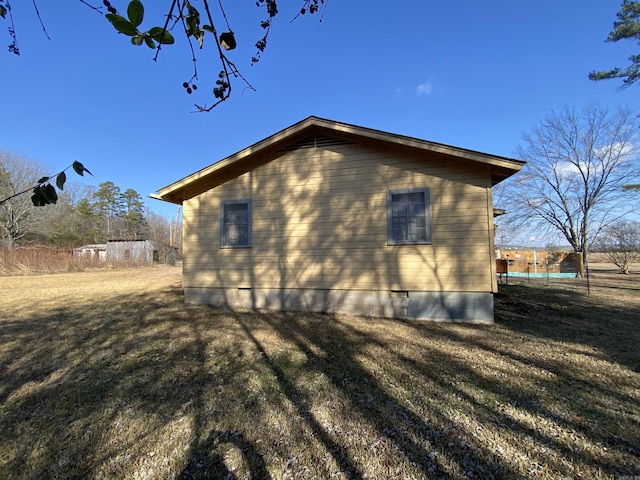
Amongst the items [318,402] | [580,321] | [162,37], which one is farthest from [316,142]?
[580,321]

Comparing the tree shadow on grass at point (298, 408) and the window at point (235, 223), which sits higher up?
the window at point (235, 223)

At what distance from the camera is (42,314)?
7031 millimetres

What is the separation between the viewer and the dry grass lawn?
2203 mm

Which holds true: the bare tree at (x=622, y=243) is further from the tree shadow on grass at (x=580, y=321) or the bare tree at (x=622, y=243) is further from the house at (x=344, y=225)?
the house at (x=344, y=225)

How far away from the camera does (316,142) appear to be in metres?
7.40

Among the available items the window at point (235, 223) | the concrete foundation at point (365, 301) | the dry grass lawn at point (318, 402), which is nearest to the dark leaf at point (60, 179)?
the dry grass lawn at point (318, 402)

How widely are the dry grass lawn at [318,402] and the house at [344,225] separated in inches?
47.2

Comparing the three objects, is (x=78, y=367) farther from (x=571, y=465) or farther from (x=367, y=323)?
(x=571, y=465)

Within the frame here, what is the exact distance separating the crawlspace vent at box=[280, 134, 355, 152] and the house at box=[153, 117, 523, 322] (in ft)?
0.08

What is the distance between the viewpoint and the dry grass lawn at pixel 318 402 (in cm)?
220

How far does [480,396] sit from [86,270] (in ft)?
80.7

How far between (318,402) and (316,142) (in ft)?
A: 19.2

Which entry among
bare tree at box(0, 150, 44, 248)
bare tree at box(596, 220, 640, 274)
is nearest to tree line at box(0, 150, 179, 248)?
bare tree at box(0, 150, 44, 248)

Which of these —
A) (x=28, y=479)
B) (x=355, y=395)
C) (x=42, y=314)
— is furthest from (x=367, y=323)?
(x=42, y=314)
